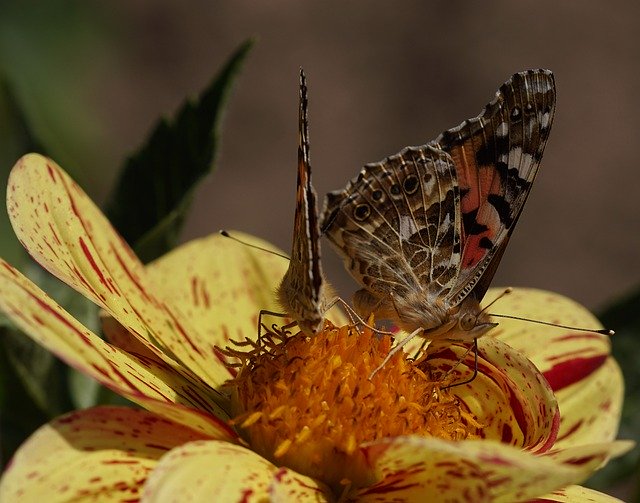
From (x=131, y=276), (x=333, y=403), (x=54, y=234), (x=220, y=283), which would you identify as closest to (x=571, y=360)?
(x=333, y=403)

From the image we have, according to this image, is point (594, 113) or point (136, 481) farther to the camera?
point (594, 113)

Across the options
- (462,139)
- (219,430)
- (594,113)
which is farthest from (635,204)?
(219,430)

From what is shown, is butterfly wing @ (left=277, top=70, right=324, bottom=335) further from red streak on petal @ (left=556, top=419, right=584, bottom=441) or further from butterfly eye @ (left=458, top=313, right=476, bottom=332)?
red streak on petal @ (left=556, top=419, right=584, bottom=441)

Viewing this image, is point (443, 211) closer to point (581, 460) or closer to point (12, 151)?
point (581, 460)

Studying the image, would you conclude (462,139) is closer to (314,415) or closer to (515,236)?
(314,415)

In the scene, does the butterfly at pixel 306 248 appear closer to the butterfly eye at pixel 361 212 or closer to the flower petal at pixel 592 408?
the butterfly eye at pixel 361 212

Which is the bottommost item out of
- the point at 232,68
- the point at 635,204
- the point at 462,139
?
the point at 635,204


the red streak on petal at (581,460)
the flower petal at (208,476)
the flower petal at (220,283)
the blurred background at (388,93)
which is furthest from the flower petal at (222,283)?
the blurred background at (388,93)
